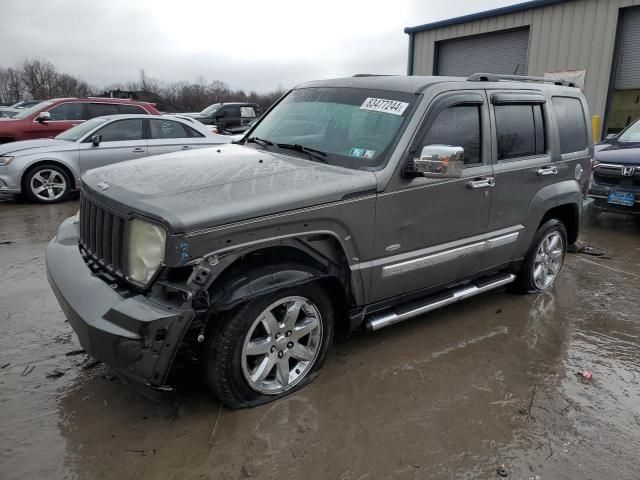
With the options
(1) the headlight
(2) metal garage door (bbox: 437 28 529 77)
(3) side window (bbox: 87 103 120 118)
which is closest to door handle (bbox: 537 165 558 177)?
(1) the headlight

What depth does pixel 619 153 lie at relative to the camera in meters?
7.60

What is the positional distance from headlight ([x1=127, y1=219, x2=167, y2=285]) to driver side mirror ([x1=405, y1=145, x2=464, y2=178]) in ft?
5.31

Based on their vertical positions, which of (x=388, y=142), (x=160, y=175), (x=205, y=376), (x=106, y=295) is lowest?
(x=205, y=376)

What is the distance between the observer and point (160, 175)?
3.09 m

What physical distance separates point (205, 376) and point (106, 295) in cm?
68

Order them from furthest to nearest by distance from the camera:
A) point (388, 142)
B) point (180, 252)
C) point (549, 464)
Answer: point (388, 142) → point (549, 464) → point (180, 252)

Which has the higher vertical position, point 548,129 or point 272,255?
point 548,129

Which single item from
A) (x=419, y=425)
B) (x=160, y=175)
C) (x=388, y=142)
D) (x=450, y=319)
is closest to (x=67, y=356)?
(x=160, y=175)

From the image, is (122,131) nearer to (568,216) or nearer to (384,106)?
(384,106)

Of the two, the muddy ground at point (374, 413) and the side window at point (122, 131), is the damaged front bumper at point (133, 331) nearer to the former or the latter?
the muddy ground at point (374, 413)

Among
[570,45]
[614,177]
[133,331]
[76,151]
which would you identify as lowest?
[133,331]

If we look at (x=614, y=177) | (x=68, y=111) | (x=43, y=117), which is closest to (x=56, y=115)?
(x=68, y=111)

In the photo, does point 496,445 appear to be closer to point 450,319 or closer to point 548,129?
point 450,319

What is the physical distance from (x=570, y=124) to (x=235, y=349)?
12.7 ft
